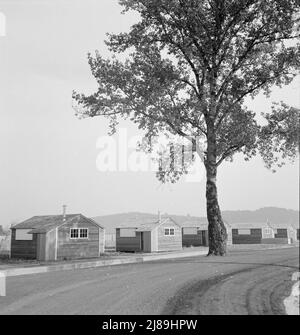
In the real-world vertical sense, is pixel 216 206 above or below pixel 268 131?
below

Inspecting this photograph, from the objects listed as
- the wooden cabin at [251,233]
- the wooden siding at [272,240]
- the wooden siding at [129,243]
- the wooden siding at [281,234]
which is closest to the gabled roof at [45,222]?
the wooden siding at [129,243]

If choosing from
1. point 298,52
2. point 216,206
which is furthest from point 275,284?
point 298,52

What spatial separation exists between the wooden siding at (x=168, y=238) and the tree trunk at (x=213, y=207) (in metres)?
28.1

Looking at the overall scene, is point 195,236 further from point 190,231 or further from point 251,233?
point 251,233

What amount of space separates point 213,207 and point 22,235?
82.5 ft

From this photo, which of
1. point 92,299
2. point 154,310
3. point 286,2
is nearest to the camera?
point 154,310

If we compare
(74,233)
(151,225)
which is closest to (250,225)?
(151,225)

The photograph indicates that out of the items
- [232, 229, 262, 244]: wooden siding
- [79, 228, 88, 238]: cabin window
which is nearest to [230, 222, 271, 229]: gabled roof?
[232, 229, 262, 244]: wooden siding

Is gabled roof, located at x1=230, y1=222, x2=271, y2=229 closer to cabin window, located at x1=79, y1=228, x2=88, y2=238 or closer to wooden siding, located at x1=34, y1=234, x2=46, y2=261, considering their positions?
cabin window, located at x1=79, y1=228, x2=88, y2=238

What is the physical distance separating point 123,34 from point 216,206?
1279 cm

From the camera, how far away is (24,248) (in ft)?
139

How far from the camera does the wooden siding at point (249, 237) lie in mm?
75831

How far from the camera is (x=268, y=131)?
27.1 metres

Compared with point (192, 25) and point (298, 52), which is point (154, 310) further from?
point (298, 52)
